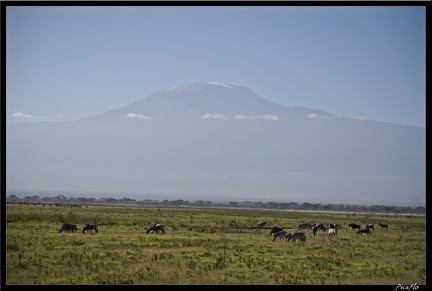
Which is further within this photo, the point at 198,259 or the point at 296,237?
the point at 296,237

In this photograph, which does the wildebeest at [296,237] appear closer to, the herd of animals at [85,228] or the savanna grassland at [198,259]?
the savanna grassland at [198,259]

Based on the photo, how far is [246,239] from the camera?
1019 inches

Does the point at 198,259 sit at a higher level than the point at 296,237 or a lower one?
lower

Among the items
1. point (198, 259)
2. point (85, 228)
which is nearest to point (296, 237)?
point (198, 259)

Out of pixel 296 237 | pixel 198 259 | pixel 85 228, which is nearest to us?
pixel 198 259

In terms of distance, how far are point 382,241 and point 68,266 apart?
642 inches

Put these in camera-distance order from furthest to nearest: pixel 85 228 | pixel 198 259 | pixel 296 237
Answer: pixel 85 228, pixel 296 237, pixel 198 259

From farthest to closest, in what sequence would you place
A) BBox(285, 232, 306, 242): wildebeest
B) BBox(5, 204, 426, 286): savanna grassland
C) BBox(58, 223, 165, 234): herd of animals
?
BBox(58, 223, 165, 234): herd of animals
BBox(285, 232, 306, 242): wildebeest
BBox(5, 204, 426, 286): savanna grassland

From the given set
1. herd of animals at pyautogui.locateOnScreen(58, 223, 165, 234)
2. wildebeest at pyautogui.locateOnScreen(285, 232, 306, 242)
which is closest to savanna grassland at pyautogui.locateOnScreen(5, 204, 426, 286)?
herd of animals at pyautogui.locateOnScreen(58, 223, 165, 234)

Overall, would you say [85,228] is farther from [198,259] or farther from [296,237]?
[296,237]

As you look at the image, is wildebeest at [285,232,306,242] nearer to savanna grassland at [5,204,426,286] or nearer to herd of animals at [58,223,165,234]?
savanna grassland at [5,204,426,286]

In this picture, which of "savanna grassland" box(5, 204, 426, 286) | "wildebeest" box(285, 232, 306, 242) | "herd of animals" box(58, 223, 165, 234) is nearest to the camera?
"savanna grassland" box(5, 204, 426, 286)

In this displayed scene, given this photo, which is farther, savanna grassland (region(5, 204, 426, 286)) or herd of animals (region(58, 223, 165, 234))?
herd of animals (region(58, 223, 165, 234))
